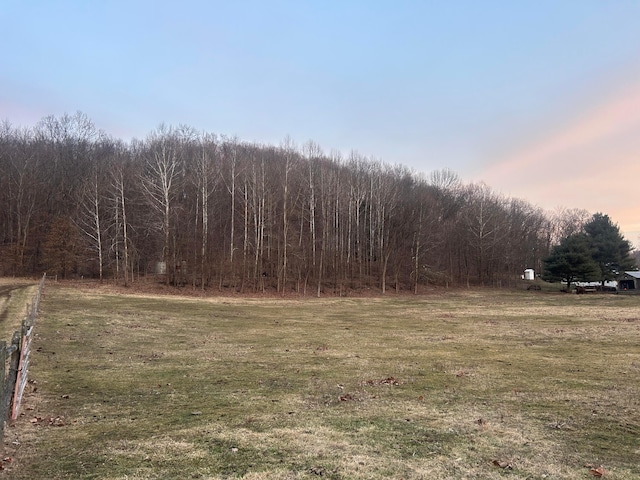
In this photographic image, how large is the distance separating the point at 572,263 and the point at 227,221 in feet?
139

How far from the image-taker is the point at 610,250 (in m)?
58.8

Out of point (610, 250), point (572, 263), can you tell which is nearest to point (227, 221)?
point (572, 263)

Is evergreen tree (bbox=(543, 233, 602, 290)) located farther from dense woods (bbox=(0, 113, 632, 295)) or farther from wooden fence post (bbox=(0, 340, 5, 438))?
wooden fence post (bbox=(0, 340, 5, 438))

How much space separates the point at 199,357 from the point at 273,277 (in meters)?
35.1

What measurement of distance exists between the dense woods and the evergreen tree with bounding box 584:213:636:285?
42.5 feet

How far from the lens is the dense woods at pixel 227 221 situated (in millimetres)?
44219

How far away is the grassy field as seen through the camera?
5102 millimetres

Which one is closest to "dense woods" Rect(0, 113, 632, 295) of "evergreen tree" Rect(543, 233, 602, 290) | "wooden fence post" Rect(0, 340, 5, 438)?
"evergreen tree" Rect(543, 233, 602, 290)

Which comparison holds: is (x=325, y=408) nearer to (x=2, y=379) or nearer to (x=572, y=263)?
(x=2, y=379)

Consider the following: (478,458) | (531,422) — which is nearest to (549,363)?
(531,422)

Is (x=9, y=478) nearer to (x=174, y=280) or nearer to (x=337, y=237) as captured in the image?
(x=174, y=280)

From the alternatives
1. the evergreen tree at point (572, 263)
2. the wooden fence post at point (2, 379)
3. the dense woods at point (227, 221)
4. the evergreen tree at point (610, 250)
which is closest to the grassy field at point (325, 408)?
the wooden fence post at point (2, 379)

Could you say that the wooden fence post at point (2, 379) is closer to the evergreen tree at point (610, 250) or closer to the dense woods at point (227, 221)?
the dense woods at point (227, 221)

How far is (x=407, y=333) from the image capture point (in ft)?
58.5
